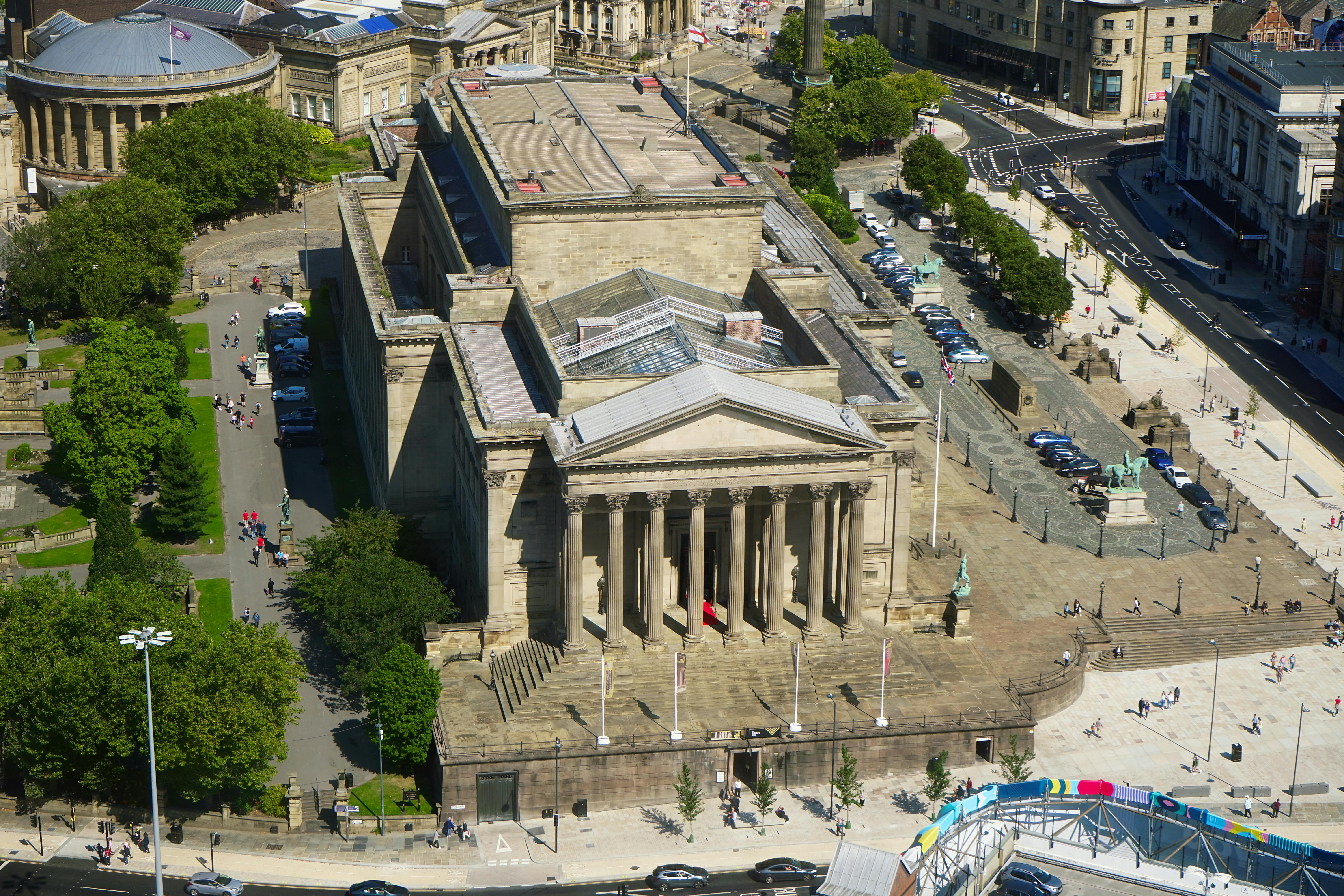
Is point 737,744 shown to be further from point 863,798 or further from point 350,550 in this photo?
point 350,550

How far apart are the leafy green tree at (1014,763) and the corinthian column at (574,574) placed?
1149 inches

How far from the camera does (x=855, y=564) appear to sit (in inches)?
5989

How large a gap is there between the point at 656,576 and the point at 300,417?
2313 inches

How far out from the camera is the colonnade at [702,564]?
14788cm

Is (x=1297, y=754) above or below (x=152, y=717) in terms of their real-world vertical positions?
below

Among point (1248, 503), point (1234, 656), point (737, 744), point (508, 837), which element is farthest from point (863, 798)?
point (1248, 503)

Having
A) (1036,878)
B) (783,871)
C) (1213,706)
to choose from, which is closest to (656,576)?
(783,871)

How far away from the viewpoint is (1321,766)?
150m

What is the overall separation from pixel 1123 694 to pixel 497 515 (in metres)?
46.4

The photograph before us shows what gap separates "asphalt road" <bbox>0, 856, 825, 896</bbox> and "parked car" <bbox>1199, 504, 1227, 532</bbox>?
61.4m

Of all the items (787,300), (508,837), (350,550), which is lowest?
(508,837)

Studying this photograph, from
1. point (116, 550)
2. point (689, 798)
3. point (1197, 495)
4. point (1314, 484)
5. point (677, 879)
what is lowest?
point (677, 879)

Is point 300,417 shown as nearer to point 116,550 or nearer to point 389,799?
point 116,550

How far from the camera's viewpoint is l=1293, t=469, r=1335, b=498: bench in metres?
194
